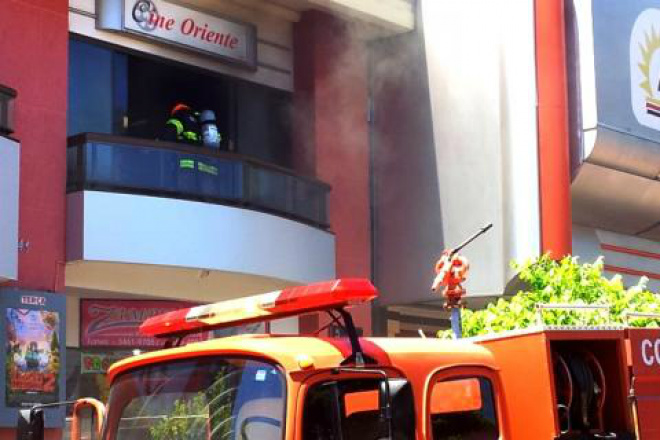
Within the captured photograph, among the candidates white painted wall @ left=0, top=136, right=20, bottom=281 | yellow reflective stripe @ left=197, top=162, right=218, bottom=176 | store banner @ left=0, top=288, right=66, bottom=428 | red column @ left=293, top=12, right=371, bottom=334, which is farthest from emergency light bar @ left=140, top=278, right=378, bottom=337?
red column @ left=293, top=12, right=371, bottom=334

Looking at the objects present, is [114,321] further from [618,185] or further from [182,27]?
→ [618,185]

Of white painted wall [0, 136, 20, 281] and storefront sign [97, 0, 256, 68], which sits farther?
storefront sign [97, 0, 256, 68]

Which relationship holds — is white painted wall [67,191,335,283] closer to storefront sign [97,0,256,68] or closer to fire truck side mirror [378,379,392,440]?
storefront sign [97,0,256,68]

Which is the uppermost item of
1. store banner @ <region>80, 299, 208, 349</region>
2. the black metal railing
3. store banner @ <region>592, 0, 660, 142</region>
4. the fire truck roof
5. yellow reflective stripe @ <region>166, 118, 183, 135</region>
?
store banner @ <region>592, 0, 660, 142</region>

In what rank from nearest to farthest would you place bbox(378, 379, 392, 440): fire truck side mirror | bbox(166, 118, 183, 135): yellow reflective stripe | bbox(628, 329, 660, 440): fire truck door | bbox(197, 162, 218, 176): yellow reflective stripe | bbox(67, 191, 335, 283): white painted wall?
bbox(378, 379, 392, 440): fire truck side mirror, bbox(628, 329, 660, 440): fire truck door, bbox(67, 191, 335, 283): white painted wall, bbox(197, 162, 218, 176): yellow reflective stripe, bbox(166, 118, 183, 135): yellow reflective stripe

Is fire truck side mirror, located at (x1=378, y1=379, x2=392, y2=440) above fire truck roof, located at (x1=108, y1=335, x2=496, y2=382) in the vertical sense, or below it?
below

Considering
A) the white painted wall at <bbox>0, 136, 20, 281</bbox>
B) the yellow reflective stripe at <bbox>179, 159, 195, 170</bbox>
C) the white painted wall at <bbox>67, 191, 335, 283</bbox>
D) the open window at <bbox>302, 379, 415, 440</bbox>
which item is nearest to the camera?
the open window at <bbox>302, 379, 415, 440</bbox>

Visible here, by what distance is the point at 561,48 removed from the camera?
54.0ft

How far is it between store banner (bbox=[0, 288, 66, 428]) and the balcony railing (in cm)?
151

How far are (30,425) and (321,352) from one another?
147cm

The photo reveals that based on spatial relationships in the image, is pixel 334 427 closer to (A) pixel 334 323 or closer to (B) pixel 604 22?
(A) pixel 334 323

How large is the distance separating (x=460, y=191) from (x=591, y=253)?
2.89 m

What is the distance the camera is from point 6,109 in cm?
1276

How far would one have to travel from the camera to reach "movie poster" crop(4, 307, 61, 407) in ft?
42.0
